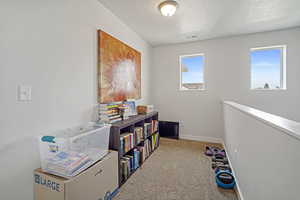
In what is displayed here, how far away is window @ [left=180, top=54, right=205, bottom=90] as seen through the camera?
3.36 meters

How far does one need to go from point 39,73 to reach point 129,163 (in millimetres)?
1460

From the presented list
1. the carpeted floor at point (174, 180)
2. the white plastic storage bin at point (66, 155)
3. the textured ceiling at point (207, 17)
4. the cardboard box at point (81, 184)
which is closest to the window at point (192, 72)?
the textured ceiling at point (207, 17)

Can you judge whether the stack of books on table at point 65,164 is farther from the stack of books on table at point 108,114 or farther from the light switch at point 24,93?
the stack of books on table at point 108,114

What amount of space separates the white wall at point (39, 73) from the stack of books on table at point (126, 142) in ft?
1.70

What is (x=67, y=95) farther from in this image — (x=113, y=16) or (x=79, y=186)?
(x=113, y=16)

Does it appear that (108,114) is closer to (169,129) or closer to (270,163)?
(270,163)

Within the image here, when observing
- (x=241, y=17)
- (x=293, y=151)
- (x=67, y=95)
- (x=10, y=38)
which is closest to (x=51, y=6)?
(x=10, y=38)

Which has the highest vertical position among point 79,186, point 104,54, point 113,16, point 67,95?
point 113,16

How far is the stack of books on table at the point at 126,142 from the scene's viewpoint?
178 cm

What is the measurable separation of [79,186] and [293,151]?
4.47ft

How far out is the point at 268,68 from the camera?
290 cm

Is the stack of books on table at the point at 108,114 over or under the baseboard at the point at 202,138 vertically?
over

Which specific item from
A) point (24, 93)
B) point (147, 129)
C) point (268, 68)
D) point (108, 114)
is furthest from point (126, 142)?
point (268, 68)

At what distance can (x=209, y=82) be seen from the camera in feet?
10.6
